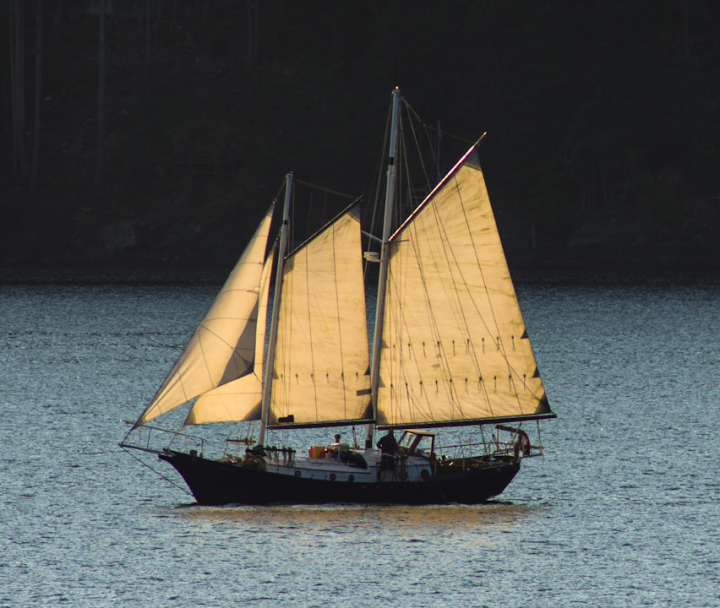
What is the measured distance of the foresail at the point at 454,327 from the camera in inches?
2076

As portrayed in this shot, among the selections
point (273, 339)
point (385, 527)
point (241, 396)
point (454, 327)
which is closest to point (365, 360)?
point (273, 339)

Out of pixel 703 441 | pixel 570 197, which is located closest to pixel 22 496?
pixel 703 441

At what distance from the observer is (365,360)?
169 ft

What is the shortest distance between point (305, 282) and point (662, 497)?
18318mm

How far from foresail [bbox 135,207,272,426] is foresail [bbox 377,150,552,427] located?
239 inches

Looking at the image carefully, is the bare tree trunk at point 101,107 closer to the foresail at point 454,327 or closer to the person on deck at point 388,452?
the foresail at point 454,327

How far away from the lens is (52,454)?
66062mm

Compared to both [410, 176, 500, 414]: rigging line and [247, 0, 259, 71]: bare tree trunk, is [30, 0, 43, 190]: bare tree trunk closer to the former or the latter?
[247, 0, 259, 71]: bare tree trunk

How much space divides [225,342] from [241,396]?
2.29 meters

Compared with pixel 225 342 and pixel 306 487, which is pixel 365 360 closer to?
pixel 306 487

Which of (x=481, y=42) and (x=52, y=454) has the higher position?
(x=481, y=42)

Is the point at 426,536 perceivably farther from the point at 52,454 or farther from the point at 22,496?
the point at 52,454

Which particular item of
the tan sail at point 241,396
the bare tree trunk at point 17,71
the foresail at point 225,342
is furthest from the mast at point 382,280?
the bare tree trunk at point 17,71

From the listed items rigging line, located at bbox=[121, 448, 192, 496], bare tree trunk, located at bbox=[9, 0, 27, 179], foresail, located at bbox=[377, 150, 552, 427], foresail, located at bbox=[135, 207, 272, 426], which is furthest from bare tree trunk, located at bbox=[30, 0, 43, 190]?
foresail, located at bbox=[135, 207, 272, 426]
